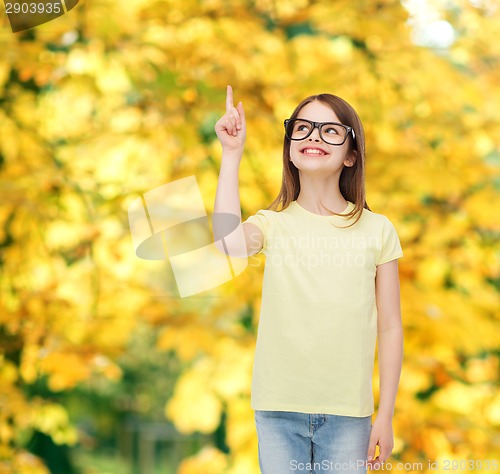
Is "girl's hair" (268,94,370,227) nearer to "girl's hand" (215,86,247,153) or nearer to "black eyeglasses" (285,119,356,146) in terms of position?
"black eyeglasses" (285,119,356,146)

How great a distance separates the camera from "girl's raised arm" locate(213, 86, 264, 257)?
146cm

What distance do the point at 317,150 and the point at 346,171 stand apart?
121 mm

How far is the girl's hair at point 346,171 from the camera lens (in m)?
1.59

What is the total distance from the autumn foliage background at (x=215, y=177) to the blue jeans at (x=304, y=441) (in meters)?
2.09

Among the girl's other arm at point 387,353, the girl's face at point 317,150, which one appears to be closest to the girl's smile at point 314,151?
the girl's face at point 317,150

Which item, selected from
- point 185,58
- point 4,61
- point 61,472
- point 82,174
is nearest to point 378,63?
point 185,58

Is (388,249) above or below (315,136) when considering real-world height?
below

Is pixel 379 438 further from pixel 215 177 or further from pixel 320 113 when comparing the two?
pixel 215 177

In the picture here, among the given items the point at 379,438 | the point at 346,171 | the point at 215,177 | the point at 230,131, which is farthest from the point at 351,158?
the point at 215,177

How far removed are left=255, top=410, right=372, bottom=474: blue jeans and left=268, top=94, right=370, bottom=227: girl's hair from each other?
398 millimetres

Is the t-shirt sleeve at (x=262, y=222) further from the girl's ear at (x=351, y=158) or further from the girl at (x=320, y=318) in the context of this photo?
the girl's ear at (x=351, y=158)

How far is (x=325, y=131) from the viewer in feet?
5.23

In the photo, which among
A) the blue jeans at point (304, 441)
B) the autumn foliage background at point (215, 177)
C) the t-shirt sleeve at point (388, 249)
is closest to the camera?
the blue jeans at point (304, 441)

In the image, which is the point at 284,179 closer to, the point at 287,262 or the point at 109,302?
the point at 287,262
